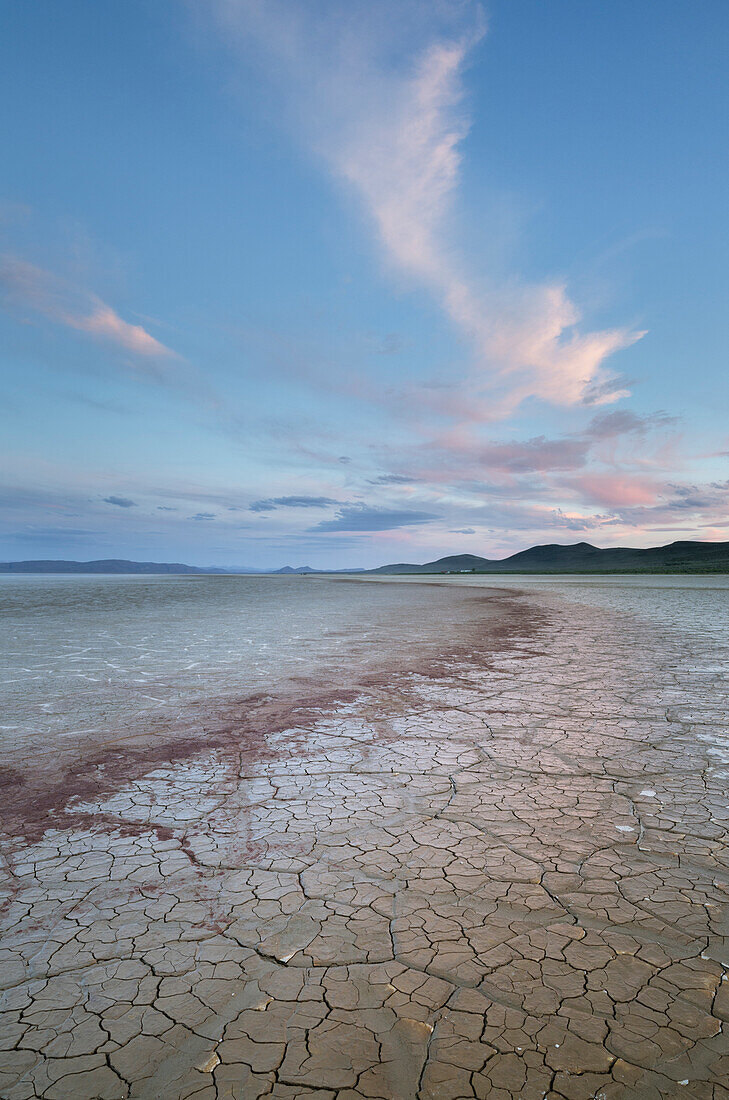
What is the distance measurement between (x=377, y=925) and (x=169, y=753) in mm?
2783

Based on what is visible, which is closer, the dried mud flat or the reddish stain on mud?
the dried mud flat

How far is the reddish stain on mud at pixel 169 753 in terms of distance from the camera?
3.35 metres

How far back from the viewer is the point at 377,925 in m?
2.26

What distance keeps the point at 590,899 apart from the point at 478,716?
292 centimetres

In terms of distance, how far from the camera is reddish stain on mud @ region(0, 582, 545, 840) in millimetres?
3350

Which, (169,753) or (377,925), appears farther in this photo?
(169,753)

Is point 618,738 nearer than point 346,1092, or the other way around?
point 346,1092

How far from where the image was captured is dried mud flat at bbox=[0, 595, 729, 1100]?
1.64 meters

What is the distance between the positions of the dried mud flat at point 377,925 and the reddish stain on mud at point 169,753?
0.04 m

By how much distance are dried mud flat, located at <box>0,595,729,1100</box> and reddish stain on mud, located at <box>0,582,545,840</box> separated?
0.13ft

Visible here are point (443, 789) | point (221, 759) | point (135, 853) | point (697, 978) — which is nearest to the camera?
point (697, 978)

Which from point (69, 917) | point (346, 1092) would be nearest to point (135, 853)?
point (69, 917)

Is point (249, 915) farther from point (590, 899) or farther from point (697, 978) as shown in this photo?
point (697, 978)

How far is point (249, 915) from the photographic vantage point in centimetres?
235
